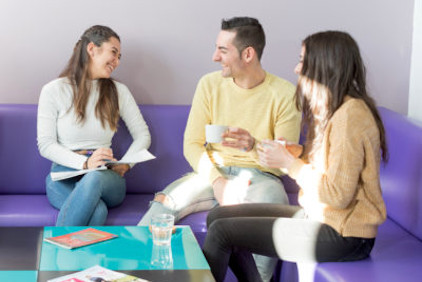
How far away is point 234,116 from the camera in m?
3.05

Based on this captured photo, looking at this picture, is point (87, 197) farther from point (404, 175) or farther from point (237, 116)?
point (404, 175)

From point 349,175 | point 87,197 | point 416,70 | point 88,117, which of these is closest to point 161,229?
point 349,175

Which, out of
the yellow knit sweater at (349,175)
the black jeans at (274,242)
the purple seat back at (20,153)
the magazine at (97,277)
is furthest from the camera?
the purple seat back at (20,153)

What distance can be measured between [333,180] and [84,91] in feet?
4.90

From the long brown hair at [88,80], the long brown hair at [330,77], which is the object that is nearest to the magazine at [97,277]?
the long brown hair at [330,77]

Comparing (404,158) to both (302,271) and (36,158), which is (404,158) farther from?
(36,158)

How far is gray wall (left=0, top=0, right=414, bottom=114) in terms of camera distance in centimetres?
343

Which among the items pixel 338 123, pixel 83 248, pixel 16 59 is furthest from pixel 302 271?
pixel 16 59

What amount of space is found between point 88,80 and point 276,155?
1.27 metres

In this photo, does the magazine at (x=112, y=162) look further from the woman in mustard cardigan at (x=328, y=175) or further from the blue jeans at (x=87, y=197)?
the woman in mustard cardigan at (x=328, y=175)

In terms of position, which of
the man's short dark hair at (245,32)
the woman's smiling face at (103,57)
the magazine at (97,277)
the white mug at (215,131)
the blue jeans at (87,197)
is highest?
the man's short dark hair at (245,32)

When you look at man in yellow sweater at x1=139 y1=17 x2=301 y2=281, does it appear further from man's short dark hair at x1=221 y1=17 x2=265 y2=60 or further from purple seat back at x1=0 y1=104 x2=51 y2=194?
purple seat back at x1=0 y1=104 x2=51 y2=194

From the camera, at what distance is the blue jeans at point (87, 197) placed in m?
2.78

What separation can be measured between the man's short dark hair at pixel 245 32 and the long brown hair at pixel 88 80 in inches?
23.6
